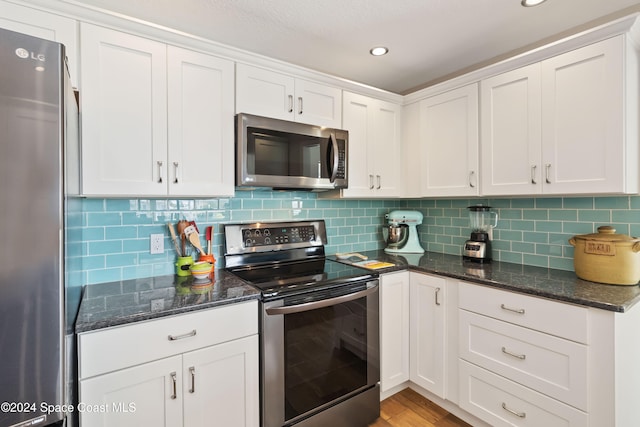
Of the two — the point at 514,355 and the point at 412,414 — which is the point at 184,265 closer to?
the point at 412,414

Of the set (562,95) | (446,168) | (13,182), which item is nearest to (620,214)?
(562,95)

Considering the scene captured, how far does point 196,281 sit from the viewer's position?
1.69 m

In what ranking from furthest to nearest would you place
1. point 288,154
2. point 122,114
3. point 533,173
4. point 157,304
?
point 288,154 < point 533,173 < point 122,114 < point 157,304

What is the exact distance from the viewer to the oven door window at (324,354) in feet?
5.15

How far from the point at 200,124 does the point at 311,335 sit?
1272 mm

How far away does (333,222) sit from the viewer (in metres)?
2.54

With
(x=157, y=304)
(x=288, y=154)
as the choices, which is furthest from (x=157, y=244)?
(x=288, y=154)

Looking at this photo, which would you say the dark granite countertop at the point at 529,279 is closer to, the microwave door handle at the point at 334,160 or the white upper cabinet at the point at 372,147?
the white upper cabinet at the point at 372,147

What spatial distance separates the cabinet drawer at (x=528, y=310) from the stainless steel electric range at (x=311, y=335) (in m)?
0.55

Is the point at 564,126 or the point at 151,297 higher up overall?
the point at 564,126

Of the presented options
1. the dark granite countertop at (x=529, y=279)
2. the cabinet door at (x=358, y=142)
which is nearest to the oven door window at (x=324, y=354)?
the dark granite countertop at (x=529, y=279)

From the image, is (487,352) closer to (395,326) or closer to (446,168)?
(395,326)

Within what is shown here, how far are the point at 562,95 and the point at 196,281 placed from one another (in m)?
2.21

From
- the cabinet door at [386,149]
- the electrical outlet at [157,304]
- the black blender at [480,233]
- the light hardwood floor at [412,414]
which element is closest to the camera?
the electrical outlet at [157,304]
